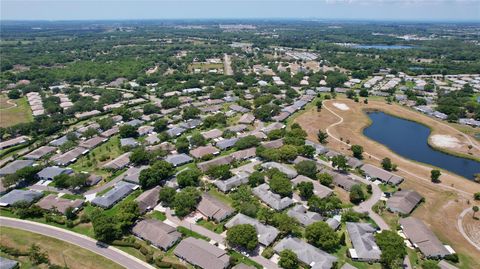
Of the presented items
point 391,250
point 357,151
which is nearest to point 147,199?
point 391,250

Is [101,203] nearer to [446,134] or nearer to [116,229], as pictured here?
[116,229]

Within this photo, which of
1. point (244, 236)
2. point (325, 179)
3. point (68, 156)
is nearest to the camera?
point (244, 236)

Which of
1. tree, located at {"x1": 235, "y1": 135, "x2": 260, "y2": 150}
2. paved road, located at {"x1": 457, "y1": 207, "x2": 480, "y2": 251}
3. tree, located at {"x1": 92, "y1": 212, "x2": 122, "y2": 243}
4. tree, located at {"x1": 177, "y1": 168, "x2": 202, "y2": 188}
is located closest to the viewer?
tree, located at {"x1": 92, "y1": 212, "x2": 122, "y2": 243}

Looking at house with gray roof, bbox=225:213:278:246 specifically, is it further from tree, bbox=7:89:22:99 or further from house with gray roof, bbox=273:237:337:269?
tree, bbox=7:89:22:99

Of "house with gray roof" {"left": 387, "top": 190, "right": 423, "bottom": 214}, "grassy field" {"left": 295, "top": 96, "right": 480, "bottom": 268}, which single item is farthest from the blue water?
"house with gray roof" {"left": 387, "top": 190, "right": 423, "bottom": 214}

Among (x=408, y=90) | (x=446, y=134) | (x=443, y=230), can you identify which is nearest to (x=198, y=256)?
(x=443, y=230)

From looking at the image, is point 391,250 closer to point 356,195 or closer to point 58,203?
point 356,195
